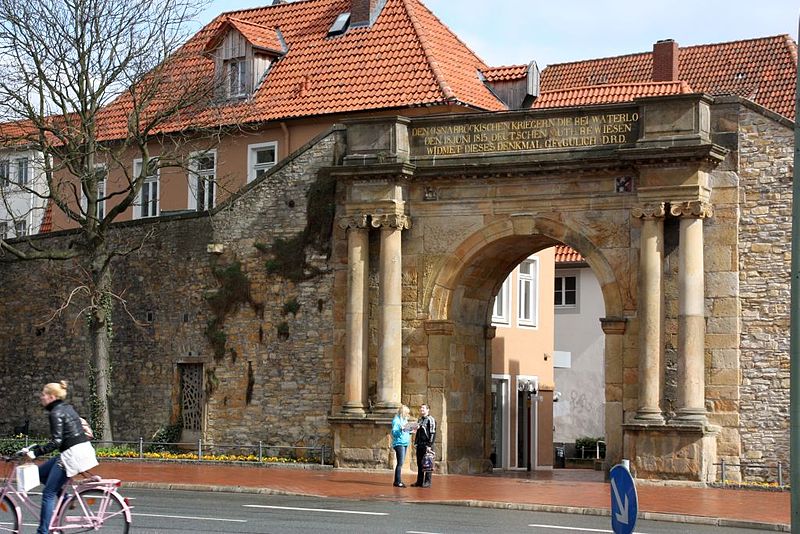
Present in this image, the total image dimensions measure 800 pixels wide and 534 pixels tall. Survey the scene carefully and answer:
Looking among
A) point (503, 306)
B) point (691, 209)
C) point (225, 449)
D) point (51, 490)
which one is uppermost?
point (691, 209)

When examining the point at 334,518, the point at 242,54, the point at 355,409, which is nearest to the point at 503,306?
the point at 242,54

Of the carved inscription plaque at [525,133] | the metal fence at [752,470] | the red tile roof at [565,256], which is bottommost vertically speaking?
the metal fence at [752,470]

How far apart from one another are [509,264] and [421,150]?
334 cm

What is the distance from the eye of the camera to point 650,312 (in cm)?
2802

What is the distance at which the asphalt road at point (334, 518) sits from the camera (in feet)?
Result: 58.4

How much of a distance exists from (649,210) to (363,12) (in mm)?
14602

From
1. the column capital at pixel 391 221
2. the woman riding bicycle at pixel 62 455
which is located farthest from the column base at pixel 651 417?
the woman riding bicycle at pixel 62 455

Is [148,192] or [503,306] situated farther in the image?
[148,192]

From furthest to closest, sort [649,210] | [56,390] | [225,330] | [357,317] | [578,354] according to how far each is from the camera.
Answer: [578,354]
[225,330]
[357,317]
[649,210]
[56,390]

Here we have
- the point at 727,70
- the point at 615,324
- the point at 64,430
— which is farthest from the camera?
the point at 727,70

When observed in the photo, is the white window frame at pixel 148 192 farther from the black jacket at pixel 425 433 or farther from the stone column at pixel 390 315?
the black jacket at pixel 425 433

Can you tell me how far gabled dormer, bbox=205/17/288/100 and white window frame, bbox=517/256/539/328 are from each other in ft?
28.2

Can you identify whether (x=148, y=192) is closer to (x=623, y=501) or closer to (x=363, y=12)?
(x=363, y=12)

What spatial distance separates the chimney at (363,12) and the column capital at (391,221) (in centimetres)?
1095
